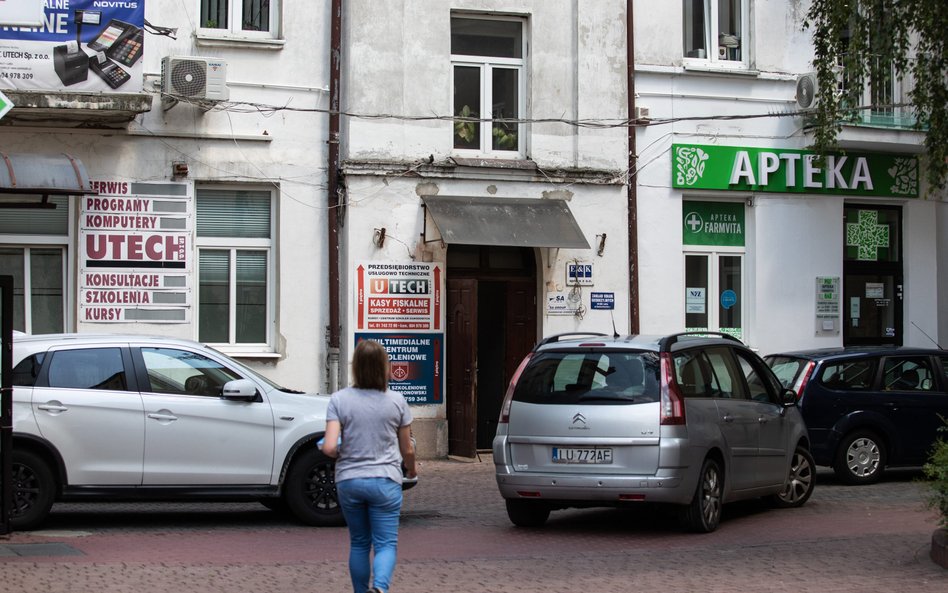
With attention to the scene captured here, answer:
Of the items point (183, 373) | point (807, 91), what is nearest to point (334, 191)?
point (183, 373)

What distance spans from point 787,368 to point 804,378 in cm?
58

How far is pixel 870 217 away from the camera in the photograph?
21984 millimetres

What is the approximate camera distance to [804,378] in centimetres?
1598

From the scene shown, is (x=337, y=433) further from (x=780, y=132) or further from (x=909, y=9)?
(x=780, y=132)

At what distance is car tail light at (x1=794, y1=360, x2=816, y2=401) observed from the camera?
1594cm

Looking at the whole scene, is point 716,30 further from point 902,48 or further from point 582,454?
point 582,454

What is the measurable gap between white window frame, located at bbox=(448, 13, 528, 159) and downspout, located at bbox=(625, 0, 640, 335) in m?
1.62

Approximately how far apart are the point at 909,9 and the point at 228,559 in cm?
1066

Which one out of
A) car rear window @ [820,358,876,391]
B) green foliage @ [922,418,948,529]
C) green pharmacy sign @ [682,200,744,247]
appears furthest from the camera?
green pharmacy sign @ [682,200,744,247]

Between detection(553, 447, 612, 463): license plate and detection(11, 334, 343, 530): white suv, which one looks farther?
detection(11, 334, 343, 530): white suv

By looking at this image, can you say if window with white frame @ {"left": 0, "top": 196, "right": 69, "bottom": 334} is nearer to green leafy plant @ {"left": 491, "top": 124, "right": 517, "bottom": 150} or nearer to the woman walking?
green leafy plant @ {"left": 491, "top": 124, "right": 517, "bottom": 150}

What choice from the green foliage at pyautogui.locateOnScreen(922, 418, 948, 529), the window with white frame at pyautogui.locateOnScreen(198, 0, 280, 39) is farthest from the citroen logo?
the window with white frame at pyautogui.locateOnScreen(198, 0, 280, 39)

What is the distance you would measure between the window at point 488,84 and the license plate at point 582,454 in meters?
8.96

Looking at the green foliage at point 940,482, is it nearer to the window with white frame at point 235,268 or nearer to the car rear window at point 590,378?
the car rear window at point 590,378
